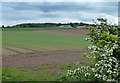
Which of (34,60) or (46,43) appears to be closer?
(34,60)

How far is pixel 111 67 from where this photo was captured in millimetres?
4453

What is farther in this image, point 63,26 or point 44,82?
point 63,26

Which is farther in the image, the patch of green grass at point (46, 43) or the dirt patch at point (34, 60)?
the patch of green grass at point (46, 43)

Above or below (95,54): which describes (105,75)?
below

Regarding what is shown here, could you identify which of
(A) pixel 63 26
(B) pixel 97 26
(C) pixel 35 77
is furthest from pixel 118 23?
(A) pixel 63 26

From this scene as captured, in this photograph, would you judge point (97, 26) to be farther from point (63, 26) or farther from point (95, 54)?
point (63, 26)

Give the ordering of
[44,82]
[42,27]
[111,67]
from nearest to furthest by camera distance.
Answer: [111,67] → [44,82] → [42,27]

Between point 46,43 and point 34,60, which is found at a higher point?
point 34,60

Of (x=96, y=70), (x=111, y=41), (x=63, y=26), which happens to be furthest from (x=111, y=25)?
(x=63, y=26)

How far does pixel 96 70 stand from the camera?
16.2ft

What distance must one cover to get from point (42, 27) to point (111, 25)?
62.1 meters

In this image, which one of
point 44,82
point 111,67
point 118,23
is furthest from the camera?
point 44,82

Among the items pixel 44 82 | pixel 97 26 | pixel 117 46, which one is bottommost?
pixel 44 82

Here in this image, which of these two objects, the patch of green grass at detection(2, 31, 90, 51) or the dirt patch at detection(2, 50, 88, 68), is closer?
the dirt patch at detection(2, 50, 88, 68)
